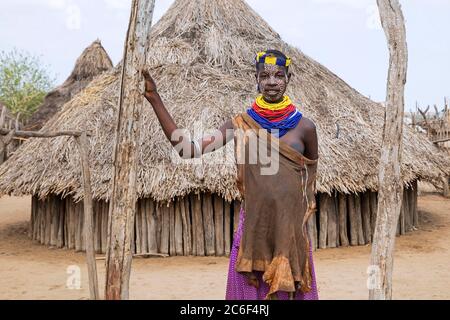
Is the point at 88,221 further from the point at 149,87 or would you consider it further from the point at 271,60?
the point at 271,60

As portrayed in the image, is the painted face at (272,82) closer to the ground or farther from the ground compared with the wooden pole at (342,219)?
farther from the ground

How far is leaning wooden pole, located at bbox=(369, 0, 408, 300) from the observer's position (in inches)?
149

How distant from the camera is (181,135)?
2410 mm

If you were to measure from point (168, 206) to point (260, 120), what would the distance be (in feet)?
16.6

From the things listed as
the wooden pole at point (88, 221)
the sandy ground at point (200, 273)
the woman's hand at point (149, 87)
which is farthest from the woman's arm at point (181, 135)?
the sandy ground at point (200, 273)

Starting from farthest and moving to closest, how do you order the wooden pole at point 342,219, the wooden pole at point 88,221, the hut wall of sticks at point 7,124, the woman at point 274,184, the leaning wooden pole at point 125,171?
1. the wooden pole at point 342,219
2. the wooden pole at point 88,221
3. the hut wall of sticks at point 7,124
4. the leaning wooden pole at point 125,171
5. the woman at point 274,184

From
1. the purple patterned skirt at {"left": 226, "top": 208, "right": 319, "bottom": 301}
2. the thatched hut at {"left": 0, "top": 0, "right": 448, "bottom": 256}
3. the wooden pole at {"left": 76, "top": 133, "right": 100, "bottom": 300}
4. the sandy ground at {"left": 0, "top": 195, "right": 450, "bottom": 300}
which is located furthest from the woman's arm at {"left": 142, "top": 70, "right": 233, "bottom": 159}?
the thatched hut at {"left": 0, "top": 0, "right": 448, "bottom": 256}

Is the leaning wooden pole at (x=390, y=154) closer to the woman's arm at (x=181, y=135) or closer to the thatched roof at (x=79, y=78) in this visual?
the woman's arm at (x=181, y=135)

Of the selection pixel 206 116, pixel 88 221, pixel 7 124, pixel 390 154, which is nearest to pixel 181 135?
pixel 390 154

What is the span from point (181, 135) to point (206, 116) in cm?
526

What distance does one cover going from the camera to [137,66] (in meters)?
2.62

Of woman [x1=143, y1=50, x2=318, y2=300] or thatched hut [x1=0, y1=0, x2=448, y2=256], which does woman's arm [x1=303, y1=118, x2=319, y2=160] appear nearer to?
→ woman [x1=143, y1=50, x2=318, y2=300]

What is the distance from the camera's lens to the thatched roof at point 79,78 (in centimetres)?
1449

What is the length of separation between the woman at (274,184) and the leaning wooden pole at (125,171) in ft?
0.73
